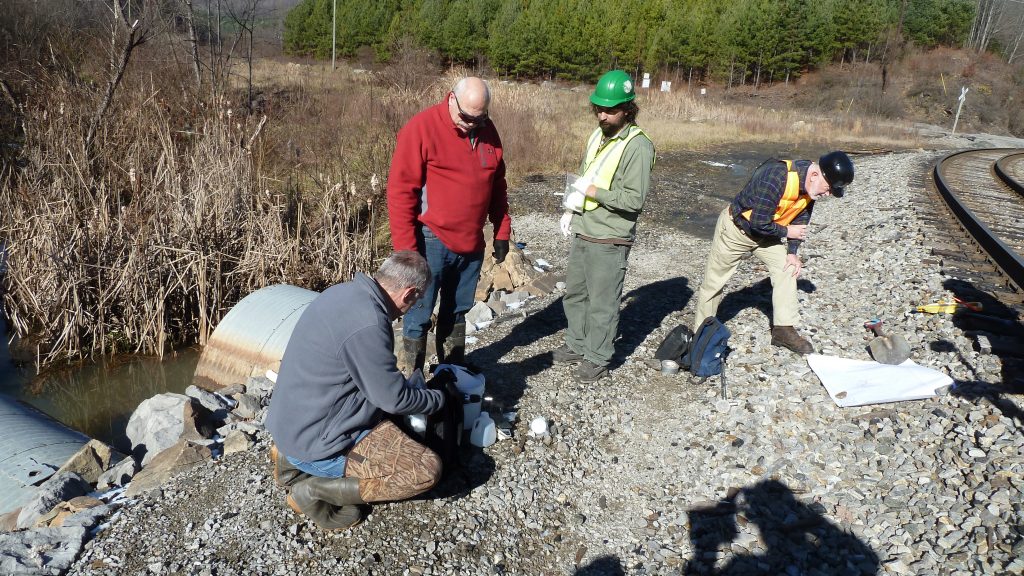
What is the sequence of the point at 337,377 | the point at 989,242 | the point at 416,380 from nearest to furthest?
1. the point at 337,377
2. the point at 416,380
3. the point at 989,242

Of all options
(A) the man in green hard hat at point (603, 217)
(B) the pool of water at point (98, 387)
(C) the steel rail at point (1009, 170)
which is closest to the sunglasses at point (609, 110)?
(A) the man in green hard hat at point (603, 217)

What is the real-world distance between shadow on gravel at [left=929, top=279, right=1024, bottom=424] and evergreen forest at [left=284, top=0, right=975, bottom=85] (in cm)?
4303

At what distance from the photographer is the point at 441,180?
415 centimetres

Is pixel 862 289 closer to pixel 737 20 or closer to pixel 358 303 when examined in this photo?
pixel 358 303

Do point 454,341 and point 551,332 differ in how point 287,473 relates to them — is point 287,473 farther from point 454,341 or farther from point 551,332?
point 551,332

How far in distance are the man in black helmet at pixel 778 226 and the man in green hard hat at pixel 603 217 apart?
3.49 feet

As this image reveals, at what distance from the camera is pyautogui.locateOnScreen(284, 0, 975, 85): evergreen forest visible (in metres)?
47.8

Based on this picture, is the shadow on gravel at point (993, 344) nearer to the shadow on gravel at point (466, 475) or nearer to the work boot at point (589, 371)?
the work boot at point (589, 371)

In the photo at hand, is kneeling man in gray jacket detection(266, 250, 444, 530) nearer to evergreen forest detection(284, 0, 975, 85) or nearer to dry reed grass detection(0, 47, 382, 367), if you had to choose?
dry reed grass detection(0, 47, 382, 367)

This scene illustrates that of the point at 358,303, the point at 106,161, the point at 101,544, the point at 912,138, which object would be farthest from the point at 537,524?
the point at 912,138

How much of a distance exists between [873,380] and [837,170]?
1.65 m

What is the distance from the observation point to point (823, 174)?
15.7 ft

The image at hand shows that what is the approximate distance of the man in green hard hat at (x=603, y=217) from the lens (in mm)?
4434

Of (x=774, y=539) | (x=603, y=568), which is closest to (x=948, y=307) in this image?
(x=774, y=539)
